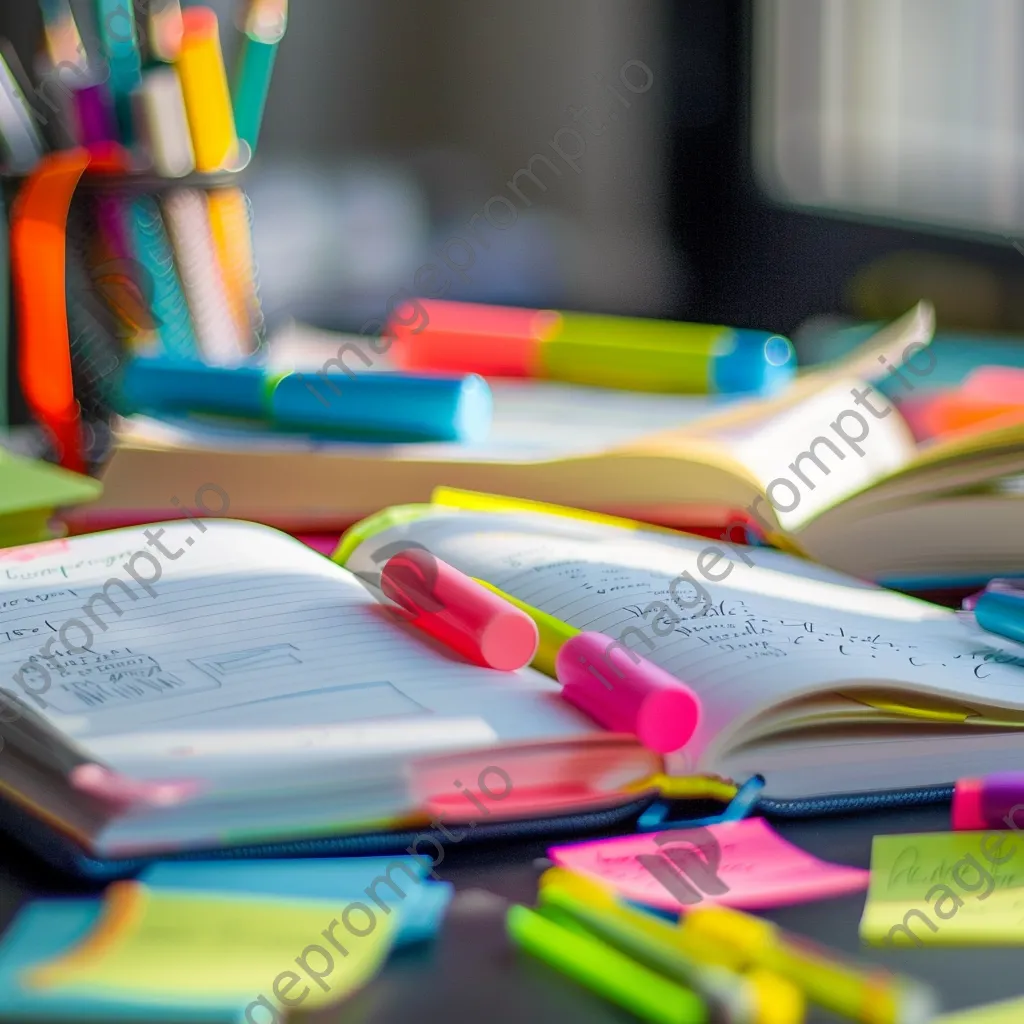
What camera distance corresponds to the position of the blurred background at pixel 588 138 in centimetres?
161

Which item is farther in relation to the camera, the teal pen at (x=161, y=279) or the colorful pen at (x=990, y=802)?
the teal pen at (x=161, y=279)

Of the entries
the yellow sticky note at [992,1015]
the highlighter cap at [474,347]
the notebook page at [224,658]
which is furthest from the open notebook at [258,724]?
the highlighter cap at [474,347]

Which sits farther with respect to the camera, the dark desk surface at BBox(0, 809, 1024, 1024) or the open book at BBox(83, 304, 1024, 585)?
the open book at BBox(83, 304, 1024, 585)

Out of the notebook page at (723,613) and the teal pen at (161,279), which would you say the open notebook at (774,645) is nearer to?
the notebook page at (723,613)

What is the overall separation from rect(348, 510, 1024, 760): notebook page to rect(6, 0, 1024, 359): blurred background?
918 mm

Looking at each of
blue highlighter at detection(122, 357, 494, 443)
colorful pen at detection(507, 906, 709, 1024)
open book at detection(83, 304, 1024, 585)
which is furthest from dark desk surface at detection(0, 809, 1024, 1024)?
blue highlighter at detection(122, 357, 494, 443)

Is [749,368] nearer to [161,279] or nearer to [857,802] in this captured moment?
[161,279]

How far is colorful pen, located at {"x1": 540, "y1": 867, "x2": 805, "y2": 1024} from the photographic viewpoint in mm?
331

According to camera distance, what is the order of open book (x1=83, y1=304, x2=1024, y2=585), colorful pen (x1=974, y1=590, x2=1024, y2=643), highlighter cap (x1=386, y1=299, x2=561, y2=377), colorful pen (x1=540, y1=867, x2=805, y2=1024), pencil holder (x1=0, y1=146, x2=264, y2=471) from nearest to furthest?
colorful pen (x1=540, y1=867, x2=805, y2=1024), colorful pen (x1=974, y1=590, x2=1024, y2=643), open book (x1=83, y1=304, x2=1024, y2=585), pencil holder (x1=0, y1=146, x2=264, y2=471), highlighter cap (x1=386, y1=299, x2=561, y2=377)

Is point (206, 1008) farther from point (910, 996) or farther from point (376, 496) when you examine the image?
point (376, 496)

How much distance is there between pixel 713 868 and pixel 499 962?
82 mm

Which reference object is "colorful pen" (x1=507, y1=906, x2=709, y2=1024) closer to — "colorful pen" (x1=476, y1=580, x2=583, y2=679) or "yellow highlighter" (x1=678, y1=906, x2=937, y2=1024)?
"yellow highlighter" (x1=678, y1=906, x2=937, y2=1024)

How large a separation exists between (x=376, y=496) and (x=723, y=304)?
0.84 m

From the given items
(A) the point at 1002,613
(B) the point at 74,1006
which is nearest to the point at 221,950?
(B) the point at 74,1006
